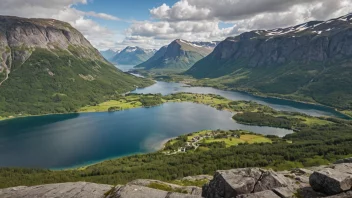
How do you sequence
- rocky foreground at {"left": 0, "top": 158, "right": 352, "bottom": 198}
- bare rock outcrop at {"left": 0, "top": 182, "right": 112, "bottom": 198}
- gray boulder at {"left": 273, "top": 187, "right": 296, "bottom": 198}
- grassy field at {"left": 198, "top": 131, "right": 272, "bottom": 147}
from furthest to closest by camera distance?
grassy field at {"left": 198, "top": 131, "right": 272, "bottom": 147}, bare rock outcrop at {"left": 0, "top": 182, "right": 112, "bottom": 198}, gray boulder at {"left": 273, "top": 187, "right": 296, "bottom": 198}, rocky foreground at {"left": 0, "top": 158, "right": 352, "bottom": 198}

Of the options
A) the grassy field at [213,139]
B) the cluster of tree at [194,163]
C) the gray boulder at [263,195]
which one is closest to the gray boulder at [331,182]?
the gray boulder at [263,195]

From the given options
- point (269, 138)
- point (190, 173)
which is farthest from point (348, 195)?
point (269, 138)

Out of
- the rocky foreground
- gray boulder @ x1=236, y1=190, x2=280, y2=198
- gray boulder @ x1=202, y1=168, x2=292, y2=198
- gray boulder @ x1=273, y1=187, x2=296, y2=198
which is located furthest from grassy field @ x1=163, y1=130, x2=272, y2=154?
gray boulder @ x1=236, y1=190, x2=280, y2=198

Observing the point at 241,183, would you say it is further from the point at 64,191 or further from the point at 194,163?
the point at 194,163

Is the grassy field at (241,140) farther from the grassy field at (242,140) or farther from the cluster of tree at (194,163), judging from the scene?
the cluster of tree at (194,163)

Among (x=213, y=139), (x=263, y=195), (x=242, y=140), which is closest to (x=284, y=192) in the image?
(x=263, y=195)

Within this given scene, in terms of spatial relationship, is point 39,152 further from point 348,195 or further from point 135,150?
point 348,195

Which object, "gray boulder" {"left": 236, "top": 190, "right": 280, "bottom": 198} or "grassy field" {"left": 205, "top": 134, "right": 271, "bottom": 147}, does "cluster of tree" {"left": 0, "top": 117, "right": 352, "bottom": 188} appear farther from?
"gray boulder" {"left": 236, "top": 190, "right": 280, "bottom": 198}
